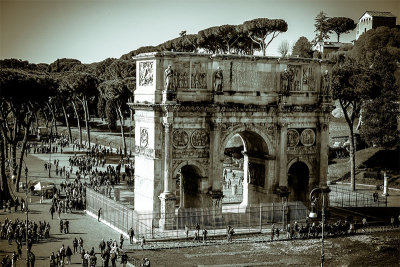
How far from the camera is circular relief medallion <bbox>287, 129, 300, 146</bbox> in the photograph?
35188 millimetres

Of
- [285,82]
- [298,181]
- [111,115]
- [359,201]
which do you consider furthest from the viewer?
[111,115]

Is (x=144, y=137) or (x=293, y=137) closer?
(x=144, y=137)

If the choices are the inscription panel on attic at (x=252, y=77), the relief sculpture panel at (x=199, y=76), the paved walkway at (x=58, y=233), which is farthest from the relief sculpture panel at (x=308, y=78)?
the paved walkway at (x=58, y=233)

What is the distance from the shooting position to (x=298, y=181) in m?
36.9

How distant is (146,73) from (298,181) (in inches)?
517

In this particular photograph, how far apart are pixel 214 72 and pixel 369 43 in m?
48.4

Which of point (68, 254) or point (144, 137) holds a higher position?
point (144, 137)

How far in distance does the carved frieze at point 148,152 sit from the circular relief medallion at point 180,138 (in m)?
1.18

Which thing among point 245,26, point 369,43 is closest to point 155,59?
point 245,26

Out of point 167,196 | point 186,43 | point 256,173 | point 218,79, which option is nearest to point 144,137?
point 167,196

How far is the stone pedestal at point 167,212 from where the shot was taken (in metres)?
31.0

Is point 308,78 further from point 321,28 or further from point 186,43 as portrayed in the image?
point 321,28

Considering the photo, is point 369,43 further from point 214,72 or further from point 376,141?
point 214,72

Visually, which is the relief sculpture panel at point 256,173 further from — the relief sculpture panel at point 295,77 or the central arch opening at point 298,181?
the relief sculpture panel at point 295,77
